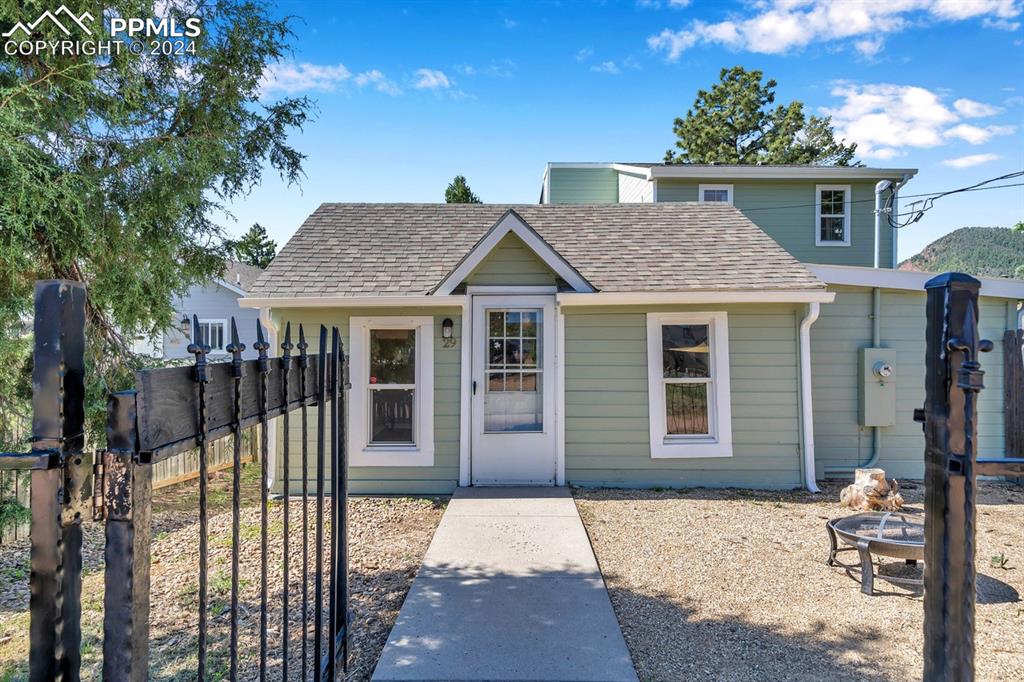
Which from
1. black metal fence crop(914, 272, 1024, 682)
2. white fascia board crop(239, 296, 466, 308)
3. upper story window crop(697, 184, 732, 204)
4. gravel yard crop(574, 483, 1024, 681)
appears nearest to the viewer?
black metal fence crop(914, 272, 1024, 682)

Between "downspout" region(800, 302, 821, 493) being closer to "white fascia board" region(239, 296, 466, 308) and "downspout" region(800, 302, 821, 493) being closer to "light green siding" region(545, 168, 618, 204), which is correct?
"white fascia board" region(239, 296, 466, 308)

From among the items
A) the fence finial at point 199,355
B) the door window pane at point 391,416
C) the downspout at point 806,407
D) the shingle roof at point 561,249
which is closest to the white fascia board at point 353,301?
the shingle roof at point 561,249

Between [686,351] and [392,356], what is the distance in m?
4.13

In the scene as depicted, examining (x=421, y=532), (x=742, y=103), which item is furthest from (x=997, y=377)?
(x=742, y=103)

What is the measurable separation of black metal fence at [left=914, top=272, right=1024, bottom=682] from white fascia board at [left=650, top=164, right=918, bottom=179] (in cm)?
1278

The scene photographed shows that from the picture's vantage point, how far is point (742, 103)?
27.8 meters

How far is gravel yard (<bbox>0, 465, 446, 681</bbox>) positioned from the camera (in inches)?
138

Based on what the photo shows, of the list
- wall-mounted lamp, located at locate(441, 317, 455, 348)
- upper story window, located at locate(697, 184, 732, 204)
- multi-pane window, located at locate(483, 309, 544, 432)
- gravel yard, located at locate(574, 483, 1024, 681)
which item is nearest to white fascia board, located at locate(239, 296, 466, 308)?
wall-mounted lamp, located at locate(441, 317, 455, 348)

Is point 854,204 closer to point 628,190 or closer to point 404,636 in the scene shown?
point 628,190

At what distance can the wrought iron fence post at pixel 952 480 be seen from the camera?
4.77 feet

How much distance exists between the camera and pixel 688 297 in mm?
7320

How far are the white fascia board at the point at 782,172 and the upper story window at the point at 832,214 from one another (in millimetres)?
367

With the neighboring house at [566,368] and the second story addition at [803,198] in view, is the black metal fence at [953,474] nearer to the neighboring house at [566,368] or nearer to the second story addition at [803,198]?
the neighboring house at [566,368]

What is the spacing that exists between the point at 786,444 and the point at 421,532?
5.12 metres
